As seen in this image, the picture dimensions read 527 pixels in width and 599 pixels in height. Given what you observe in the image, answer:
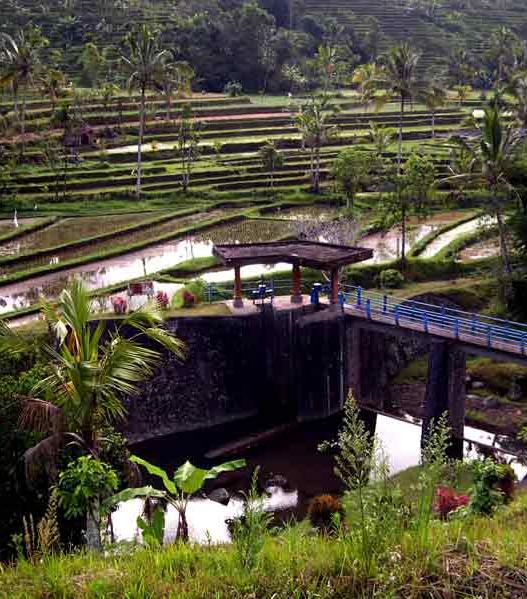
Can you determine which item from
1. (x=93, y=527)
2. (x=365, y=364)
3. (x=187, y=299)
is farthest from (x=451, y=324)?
(x=93, y=527)

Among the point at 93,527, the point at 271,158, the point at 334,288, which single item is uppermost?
the point at 271,158

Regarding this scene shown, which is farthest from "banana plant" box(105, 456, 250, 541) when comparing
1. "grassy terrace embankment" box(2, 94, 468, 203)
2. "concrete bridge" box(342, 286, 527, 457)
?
"grassy terrace embankment" box(2, 94, 468, 203)

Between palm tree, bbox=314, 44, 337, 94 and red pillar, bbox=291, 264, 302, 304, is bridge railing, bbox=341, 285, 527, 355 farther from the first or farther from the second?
palm tree, bbox=314, 44, 337, 94

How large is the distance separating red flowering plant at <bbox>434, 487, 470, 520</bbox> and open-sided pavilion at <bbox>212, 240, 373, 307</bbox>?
994 cm

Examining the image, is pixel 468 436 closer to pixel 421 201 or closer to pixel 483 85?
pixel 421 201

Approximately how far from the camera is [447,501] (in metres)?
15.3

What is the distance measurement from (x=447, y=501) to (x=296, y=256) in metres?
11.2

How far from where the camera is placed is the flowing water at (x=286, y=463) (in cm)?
1959

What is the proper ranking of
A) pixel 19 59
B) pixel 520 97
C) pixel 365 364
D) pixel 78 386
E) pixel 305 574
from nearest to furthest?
1. pixel 305 574
2. pixel 78 386
3. pixel 365 364
4. pixel 520 97
5. pixel 19 59

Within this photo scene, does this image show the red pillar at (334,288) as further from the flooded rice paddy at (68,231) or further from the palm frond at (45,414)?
the flooded rice paddy at (68,231)

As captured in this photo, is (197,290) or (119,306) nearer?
(119,306)

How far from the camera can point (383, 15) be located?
106 meters

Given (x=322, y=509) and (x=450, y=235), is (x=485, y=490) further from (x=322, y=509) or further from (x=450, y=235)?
(x=450, y=235)

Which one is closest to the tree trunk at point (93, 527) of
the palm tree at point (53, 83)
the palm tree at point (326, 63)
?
the palm tree at point (53, 83)
